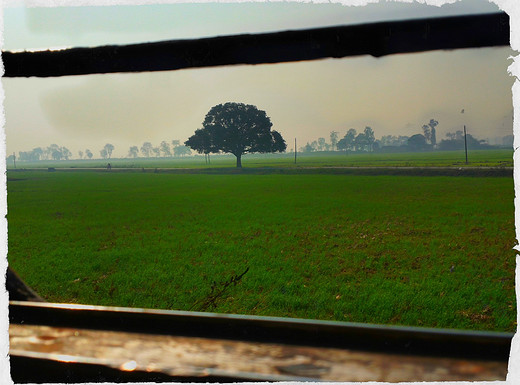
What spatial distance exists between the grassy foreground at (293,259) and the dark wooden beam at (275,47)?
2540 mm

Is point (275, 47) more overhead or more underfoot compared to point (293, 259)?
more overhead

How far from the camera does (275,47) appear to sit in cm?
109

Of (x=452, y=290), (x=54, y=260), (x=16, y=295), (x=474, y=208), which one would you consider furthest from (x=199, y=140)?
(x=16, y=295)

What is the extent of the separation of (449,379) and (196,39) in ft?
3.34

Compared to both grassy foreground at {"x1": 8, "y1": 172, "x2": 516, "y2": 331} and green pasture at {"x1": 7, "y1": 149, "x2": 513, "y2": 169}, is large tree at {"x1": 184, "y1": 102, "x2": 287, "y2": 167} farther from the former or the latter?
grassy foreground at {"x1": 8, "y1": 172, "x2": 516, "y2": 331}

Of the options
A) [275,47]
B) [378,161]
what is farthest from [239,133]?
[275,47]

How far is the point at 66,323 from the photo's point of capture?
1167 millimetres

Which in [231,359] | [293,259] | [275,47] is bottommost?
[293,259]

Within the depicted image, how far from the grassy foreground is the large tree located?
18.3m

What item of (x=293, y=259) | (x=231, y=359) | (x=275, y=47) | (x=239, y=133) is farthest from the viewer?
(x=239, y=133)

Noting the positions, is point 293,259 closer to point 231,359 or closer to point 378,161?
point 231,359

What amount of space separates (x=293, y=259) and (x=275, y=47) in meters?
4.85

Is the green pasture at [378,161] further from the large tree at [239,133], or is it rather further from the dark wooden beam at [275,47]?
the dark wooden beam at [275,47]

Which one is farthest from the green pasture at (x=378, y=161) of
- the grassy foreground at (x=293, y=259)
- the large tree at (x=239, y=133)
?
the grassy foreground at (x=293, y=259)
